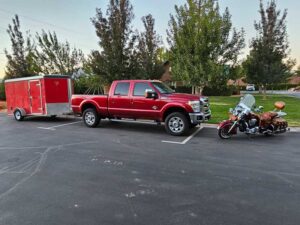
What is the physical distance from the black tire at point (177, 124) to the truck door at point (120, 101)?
5.93ft

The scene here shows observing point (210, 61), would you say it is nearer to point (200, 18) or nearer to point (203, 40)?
point (203, 40)

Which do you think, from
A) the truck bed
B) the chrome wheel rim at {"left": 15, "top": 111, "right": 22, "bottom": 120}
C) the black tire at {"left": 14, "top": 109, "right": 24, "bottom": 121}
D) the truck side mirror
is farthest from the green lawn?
the chrome wheel rim at {"left": 15, "top": 111, "right": 22, "bottom": 120}

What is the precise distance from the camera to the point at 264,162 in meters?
5.76

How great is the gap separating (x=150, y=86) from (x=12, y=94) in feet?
30.2

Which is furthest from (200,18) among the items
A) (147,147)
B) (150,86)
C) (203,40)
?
(147,147)

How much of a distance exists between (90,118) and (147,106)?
2986 millimetres

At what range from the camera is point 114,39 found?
15.8 meters

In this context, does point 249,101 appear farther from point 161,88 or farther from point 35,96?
point 35,96

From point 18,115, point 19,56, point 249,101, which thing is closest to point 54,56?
point 19,56

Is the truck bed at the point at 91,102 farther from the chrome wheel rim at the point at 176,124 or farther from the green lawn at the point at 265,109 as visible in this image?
the green lawn at the point at 265,109

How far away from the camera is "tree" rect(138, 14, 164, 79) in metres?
20.8

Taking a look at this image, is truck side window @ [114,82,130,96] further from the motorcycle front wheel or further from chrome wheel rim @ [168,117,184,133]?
the motorcycle front wheel

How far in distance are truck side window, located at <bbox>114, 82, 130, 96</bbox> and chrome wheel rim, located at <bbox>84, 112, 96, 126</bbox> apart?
1.57 meters

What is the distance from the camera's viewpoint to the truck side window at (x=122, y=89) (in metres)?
9.96
